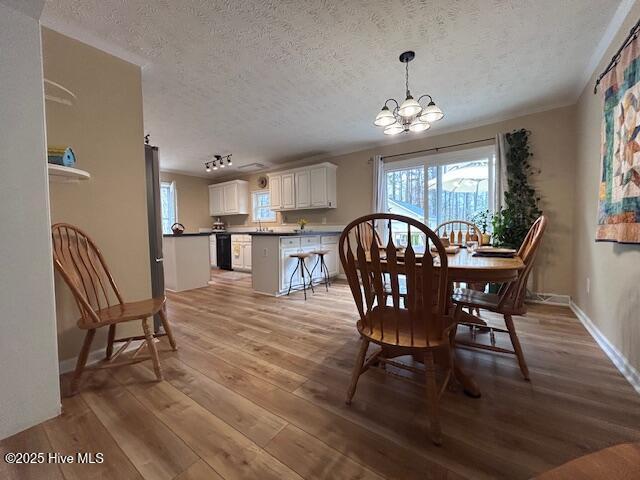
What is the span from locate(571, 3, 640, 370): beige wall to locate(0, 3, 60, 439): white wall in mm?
3249

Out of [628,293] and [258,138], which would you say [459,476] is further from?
[258,138]

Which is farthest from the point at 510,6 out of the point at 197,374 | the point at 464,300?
the point at 197,374

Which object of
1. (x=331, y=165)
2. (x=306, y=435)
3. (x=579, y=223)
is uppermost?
(x=331, y=165)

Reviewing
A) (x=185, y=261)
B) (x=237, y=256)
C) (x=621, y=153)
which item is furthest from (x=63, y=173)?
(x=237, y=256)

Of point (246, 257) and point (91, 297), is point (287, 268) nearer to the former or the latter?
point (246, 257)

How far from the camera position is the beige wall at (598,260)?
Result: 1.61 metres

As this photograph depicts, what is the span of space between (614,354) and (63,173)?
12.2 ft

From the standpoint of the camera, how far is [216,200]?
6746 mm

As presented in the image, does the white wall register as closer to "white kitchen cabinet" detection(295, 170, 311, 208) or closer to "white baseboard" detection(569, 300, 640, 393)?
"white baseboard" detection(569, 300, 640, 393)

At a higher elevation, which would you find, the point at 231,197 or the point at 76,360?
the point at 231,197

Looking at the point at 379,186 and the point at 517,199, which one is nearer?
the point at 517,199

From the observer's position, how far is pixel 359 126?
12.2 feet

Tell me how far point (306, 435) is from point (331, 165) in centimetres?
433

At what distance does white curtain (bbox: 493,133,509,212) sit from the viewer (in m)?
3.28
